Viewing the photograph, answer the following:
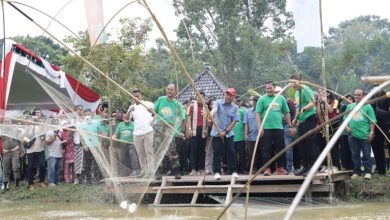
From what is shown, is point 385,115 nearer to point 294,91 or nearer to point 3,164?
point 294,91

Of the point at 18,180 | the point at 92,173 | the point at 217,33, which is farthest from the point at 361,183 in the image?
the point at 217,33

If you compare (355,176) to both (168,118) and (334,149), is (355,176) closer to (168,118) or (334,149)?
(334,149)

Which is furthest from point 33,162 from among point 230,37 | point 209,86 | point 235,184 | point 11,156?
point 230,37

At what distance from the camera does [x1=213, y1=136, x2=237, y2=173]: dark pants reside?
31.9 ft

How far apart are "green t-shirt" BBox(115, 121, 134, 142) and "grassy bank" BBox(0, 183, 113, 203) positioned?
2745 millimetres

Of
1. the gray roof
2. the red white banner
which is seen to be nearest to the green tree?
the gray roof

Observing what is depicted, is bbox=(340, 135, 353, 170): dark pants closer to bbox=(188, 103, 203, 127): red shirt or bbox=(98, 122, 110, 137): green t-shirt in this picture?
bbox=(188, 103, 203, 127): red shirt

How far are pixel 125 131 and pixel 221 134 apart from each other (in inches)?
71.4

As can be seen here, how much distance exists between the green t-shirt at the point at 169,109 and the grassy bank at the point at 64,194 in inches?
101

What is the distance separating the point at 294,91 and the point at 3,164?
6079mm

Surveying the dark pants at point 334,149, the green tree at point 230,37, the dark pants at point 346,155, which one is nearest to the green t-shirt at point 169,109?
the dark pants at point 334,149

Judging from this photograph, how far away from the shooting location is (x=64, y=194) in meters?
11.3

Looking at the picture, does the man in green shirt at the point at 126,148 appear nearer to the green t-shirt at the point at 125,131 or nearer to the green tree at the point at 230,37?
the green t-shirt at the point at 125,131

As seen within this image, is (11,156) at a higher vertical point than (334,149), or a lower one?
lower
